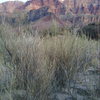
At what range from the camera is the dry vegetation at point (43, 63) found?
13.0 ft

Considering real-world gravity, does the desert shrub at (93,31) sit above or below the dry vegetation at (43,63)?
below

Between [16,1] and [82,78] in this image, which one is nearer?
[82,78]

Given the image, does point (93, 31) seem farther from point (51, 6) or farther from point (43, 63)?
point (51, 6)

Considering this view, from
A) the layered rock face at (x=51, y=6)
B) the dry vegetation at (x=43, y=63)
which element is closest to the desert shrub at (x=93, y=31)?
the layered rock face at (x=51, y=6)

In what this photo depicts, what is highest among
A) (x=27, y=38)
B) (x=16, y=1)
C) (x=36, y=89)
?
(x=16, y=1)

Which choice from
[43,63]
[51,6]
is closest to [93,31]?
[43,63]

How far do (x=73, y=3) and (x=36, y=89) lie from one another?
206 inches

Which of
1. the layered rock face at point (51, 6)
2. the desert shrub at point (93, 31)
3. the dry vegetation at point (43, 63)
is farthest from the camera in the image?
the desert shrub at point (93, 31)

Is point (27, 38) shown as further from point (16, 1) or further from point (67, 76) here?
point (16, 1)

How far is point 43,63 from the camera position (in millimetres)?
4004

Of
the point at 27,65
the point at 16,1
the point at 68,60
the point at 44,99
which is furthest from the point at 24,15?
the point at 44,99

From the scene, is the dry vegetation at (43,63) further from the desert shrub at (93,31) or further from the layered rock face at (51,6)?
the desert shrub at (93,31)

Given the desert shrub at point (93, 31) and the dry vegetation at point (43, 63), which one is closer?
the dry vegetation at point (43, 63)

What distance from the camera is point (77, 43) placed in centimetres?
537
